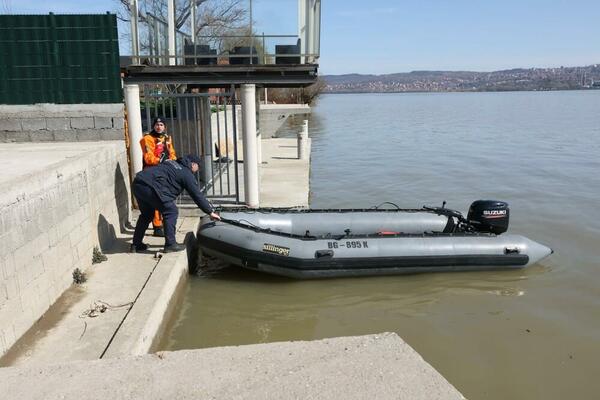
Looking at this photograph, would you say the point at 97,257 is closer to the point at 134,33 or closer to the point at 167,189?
the point at 167,189

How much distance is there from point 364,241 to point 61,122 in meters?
4.56

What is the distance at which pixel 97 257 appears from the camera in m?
6.12

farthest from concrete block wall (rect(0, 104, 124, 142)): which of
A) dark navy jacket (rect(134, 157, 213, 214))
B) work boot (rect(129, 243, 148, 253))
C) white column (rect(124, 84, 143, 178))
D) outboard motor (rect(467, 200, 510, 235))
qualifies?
outboard motor (rect(467, 200, 510, 235))

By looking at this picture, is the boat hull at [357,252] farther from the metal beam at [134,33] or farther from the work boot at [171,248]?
the metal beam at [134,33]

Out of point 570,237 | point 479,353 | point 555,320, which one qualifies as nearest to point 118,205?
point 479,353

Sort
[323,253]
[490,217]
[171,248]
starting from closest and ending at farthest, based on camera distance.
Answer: [171,248] → [323,253] → [490,217]

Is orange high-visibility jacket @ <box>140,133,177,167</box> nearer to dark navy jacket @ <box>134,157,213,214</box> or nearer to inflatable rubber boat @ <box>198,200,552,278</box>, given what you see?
dark navy jacket @ <box>134,157,213,214</box>

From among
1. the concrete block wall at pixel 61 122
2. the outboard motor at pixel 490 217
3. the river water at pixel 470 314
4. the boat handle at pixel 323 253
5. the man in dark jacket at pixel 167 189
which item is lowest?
the river water at pixel 470 314

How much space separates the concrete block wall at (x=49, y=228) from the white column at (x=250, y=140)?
75.7 inches

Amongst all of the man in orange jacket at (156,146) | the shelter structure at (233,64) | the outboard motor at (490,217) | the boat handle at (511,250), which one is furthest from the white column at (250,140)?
the boat handle at (511,250)

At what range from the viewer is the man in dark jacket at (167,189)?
618cm

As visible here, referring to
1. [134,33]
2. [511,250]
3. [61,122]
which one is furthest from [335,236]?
[61,122]

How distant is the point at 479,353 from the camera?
5281 millimetres

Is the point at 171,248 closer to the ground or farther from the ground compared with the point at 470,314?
farther from the ground
